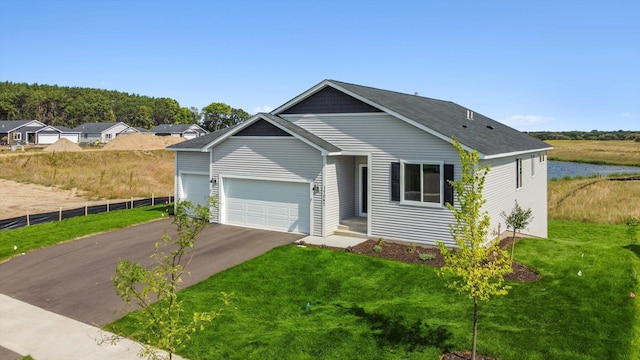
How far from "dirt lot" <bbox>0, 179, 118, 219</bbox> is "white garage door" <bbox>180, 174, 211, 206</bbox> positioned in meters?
10.8

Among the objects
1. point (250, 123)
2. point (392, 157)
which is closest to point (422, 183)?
point (392, 157)

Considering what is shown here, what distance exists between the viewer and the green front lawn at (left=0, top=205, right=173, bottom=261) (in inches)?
703

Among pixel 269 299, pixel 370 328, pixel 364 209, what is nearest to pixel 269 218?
pixel 364 209

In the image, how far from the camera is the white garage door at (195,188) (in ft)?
72.8

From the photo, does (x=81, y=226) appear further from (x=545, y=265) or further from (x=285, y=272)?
(x=545, y=265)

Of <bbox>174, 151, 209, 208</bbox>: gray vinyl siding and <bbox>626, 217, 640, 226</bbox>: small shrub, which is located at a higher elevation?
<bbox>174, 151, 209, 208</bbox>: gray vinyl siding

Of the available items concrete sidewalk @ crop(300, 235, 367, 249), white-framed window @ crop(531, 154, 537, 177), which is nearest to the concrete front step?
concrete sidewalk @ crop(300, 235, 367, 249)

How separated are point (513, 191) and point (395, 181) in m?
5.88

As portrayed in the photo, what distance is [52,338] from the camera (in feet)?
33.0

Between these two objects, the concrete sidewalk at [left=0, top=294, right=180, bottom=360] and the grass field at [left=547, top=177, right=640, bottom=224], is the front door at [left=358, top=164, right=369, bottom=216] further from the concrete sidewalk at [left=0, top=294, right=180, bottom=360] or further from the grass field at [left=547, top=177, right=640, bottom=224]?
the grass field at [left=547, top=177, right=640, bottom=224]

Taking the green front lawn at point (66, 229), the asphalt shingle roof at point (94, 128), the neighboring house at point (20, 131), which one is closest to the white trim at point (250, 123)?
the green front lawn at point (66, 229)

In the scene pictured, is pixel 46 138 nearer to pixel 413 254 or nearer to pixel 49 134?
pixel 49 134

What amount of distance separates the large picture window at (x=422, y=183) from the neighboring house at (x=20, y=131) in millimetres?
90529

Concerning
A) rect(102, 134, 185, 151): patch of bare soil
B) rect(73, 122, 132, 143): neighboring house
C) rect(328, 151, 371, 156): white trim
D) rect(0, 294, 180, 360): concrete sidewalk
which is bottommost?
rect(0, 294, 180, 360): concrete sidewalk
